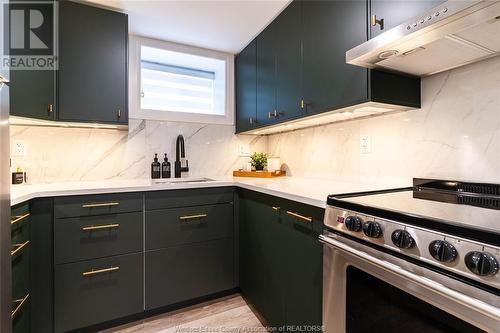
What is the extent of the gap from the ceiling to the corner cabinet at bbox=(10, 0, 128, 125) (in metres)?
0.16

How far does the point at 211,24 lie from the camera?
80.0 inches

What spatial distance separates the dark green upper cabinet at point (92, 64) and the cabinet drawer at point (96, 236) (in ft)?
2.32

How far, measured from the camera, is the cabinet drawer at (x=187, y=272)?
1764mm

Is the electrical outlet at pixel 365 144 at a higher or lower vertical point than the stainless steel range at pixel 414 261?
higher

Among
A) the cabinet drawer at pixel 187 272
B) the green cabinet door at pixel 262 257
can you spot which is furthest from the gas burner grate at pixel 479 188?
the cabinet drawer at pixel 187 272

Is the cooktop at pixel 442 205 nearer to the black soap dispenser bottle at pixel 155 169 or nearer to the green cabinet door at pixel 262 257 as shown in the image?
the green cabinet door at pixel 262 257

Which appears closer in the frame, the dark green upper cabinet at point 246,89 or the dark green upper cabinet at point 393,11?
the dark green upper cabinet at point 393,11

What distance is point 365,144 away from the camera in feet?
5.54

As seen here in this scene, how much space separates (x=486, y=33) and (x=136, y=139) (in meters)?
2.24

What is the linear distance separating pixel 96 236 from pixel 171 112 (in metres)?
1.20

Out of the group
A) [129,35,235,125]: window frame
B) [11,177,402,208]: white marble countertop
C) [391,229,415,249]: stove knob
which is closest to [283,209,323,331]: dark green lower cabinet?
[11,177,402,208]: white marble countertop

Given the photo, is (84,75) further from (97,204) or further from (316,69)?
(316,69)

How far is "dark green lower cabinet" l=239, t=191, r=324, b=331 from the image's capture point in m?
1.24

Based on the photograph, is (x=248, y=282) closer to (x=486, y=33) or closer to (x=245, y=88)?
(x=245, y=88)
